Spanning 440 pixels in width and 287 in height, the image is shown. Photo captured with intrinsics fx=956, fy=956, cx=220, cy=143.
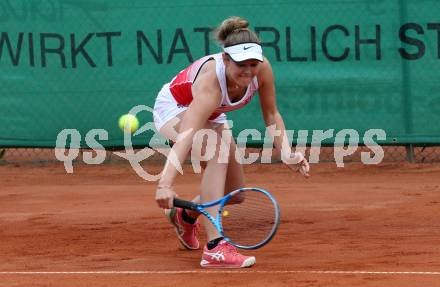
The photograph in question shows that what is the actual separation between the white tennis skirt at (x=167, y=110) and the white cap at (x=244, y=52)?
1.98ft

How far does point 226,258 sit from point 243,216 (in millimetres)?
225

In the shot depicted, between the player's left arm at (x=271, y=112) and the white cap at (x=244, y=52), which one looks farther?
the player's left arm at (x=271, y=112)

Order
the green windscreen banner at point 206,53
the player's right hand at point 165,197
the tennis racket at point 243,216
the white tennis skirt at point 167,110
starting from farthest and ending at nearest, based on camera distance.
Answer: the green windscreen banner at point 206,53, the white tennis skirt at point 167,110, the tennis racket at point 243,216, the player's right hand at point 165,197

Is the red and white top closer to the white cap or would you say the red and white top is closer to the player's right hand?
the white cap

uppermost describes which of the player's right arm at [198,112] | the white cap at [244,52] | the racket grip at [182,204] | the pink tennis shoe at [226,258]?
the white cap at [244,52]

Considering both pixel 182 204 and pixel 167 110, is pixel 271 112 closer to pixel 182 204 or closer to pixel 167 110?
pixel 167 110

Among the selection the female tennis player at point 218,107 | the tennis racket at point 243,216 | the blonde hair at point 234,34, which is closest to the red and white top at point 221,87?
the female tennis player at point 218,107

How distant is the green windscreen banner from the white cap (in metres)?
4.07

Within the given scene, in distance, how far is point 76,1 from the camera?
28.7ft

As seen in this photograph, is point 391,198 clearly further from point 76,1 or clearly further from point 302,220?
point 76,1

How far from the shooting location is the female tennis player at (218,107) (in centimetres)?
448

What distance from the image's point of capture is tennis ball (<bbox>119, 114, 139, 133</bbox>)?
8.70 meters

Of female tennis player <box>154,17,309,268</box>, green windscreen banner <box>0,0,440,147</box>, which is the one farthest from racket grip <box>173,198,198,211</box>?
green windscreen banner <box>0,0,440,147</box>

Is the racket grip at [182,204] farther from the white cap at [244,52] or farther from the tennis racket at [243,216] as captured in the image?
the white cap at [244,52]
